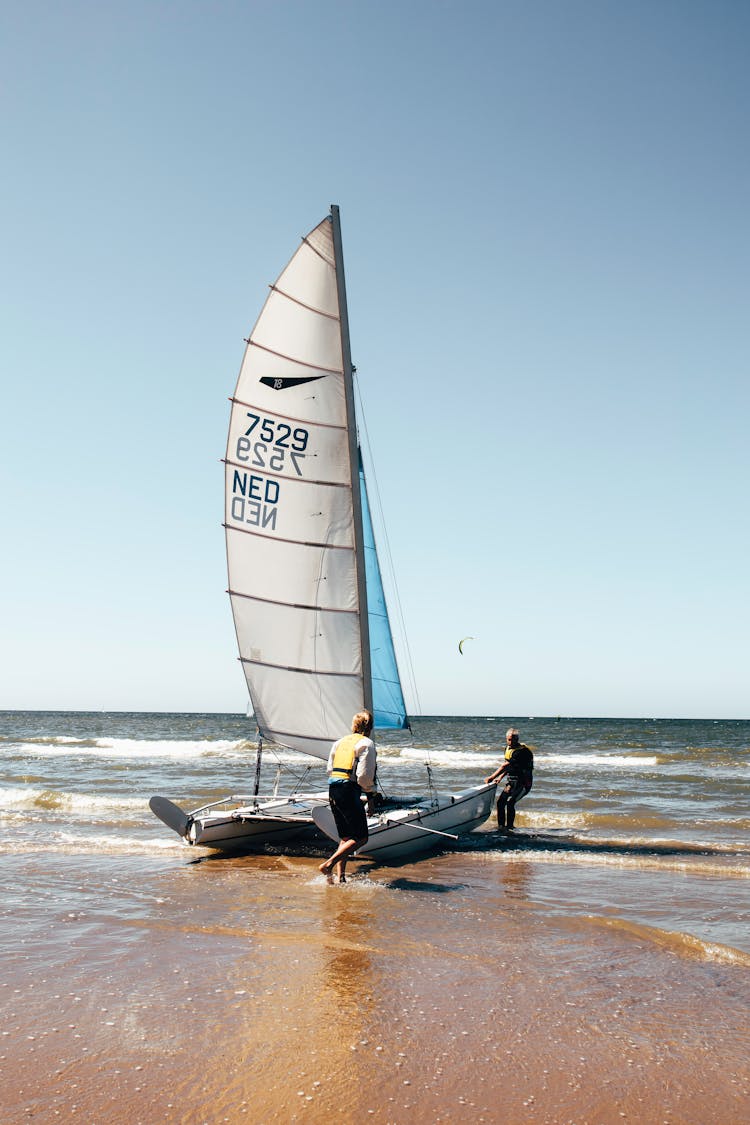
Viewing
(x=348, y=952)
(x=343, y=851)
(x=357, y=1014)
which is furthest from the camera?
(x=343, y=851)

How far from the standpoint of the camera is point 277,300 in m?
11.4

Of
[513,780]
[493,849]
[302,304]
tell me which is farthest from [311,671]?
[302,304]

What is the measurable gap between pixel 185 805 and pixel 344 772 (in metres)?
8.13

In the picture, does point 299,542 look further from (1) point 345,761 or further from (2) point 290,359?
(1) point 345,761

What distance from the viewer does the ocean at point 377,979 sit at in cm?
373

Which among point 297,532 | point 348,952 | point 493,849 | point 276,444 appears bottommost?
point 493,849

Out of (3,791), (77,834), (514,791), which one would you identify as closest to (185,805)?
(77,834)

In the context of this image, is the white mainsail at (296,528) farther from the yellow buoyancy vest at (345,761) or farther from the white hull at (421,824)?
the yellow buoyancy vest at (345,761)

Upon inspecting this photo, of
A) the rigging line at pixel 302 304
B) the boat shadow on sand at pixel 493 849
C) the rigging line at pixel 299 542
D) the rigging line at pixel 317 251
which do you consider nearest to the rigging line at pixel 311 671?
the rigging line at pixel 299 542

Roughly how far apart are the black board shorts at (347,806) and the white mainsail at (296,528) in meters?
2.83

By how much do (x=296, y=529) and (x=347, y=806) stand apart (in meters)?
4.18

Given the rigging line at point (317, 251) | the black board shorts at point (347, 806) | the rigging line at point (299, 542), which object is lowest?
the black board shorts at point (347, 806)

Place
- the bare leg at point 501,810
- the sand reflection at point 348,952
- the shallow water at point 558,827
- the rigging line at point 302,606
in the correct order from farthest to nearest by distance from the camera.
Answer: the bare leg at point 501,810, the rigging line at point 302,606, the shallow water at point 558,827, the sand reflection at point 348,952

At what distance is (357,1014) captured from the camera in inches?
183
